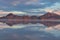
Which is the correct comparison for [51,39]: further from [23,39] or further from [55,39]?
[23,39]

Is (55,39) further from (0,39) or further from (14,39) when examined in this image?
(0,39)

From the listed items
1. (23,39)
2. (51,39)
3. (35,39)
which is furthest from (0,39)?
(51,39)

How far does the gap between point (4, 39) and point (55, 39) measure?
2.82 meters

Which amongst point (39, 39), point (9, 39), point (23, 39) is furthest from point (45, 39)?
point (9, 39)

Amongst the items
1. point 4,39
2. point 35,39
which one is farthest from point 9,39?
point 35,39

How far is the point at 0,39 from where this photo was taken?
34.2 feet

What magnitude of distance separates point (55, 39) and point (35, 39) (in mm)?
1119

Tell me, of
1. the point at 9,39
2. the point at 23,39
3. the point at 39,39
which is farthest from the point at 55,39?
the point at 9,39

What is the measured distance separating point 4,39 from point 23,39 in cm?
104

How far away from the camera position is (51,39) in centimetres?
1088

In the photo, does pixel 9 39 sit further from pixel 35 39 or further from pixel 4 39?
pixel 35 39

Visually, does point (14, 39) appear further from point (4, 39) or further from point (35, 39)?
point (35, 39)

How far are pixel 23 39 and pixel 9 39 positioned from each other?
0.77m

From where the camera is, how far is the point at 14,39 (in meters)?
10.5
